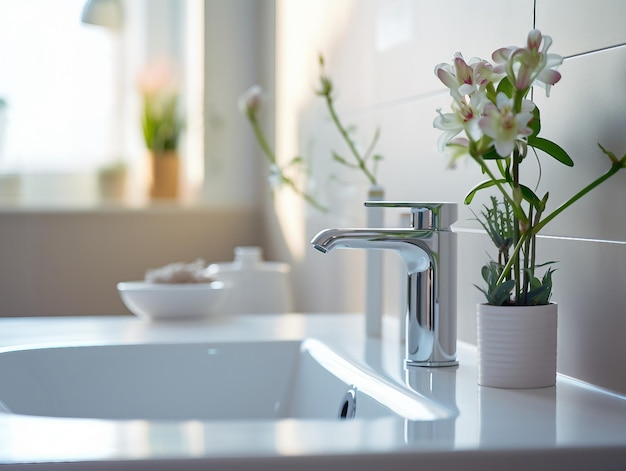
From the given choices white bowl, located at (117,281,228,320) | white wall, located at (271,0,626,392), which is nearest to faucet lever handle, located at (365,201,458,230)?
white wall, located at (271,0,626,392)

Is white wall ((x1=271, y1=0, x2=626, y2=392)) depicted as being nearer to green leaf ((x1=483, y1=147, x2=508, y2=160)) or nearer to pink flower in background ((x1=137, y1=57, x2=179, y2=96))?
green leaf ((x1=483, y1=147, x2=508, y2=160))

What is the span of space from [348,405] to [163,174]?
1.87 meters

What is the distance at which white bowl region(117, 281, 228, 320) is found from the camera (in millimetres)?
1484

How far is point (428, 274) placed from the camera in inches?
41.7

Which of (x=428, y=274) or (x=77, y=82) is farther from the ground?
(x=77, y=82)

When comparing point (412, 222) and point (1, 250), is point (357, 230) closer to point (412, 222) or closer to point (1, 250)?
point (412, 222)

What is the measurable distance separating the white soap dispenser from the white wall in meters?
0.11

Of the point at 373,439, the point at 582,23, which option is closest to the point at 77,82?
the point at 582,23

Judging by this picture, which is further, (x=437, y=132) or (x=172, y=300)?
(x=172, y=300)

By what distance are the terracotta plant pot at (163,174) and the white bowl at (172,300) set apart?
1.24 m

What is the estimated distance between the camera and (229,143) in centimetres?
282

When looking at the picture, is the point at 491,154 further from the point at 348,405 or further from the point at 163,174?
the point at 163,174

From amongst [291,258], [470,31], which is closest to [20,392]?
[470,31]

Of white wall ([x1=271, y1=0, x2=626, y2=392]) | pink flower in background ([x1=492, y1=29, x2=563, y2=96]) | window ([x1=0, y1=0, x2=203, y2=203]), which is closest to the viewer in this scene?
pink flower in background ([x1=492, y1=29, x2=563, y2=96])
